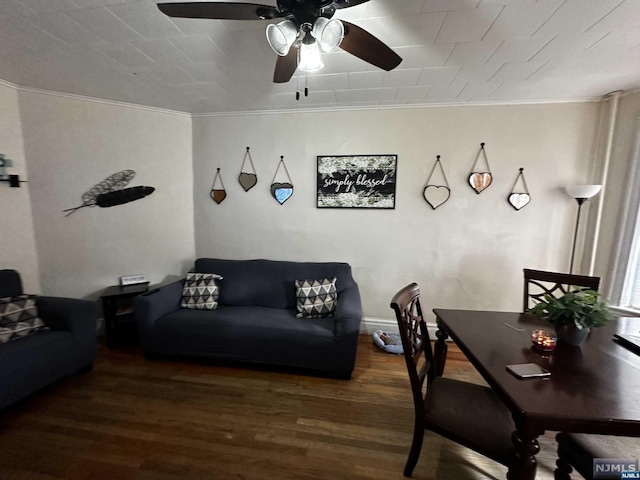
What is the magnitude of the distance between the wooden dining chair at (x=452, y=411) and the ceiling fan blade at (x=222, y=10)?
1471 millimetres

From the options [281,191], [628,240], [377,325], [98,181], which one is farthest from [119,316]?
[628,240]

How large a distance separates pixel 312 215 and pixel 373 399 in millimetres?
1915

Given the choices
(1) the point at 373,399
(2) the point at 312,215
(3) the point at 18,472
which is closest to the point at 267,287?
(2) the point at 312,215

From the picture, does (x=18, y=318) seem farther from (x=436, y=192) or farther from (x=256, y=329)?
(x=436, y=192)

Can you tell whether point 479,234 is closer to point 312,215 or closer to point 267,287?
point 312,215

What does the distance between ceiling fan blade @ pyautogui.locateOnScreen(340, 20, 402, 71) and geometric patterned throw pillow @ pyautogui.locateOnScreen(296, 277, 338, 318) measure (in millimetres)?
1890

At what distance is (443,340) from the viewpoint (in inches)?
68.1

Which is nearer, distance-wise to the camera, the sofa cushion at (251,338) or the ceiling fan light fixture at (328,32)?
the ceiling fan light fixture at (328,32)

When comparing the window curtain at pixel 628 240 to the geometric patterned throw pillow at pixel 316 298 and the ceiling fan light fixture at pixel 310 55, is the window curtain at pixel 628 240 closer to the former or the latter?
the geometric patterned throw pillow at pixel 316 298

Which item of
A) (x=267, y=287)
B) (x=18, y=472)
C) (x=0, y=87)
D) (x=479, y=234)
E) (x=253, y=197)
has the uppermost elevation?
(x=0, y=87)

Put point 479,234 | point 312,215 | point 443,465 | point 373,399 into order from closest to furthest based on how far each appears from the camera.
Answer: point 443,465 < point 373,399 < point 479,234 < point 312,215

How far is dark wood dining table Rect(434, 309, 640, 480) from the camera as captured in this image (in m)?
0.91

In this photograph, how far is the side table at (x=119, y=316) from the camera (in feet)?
8.84

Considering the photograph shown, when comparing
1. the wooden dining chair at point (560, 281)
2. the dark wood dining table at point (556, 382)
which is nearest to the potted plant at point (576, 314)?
the dark wood dining table at point (556, 382)
